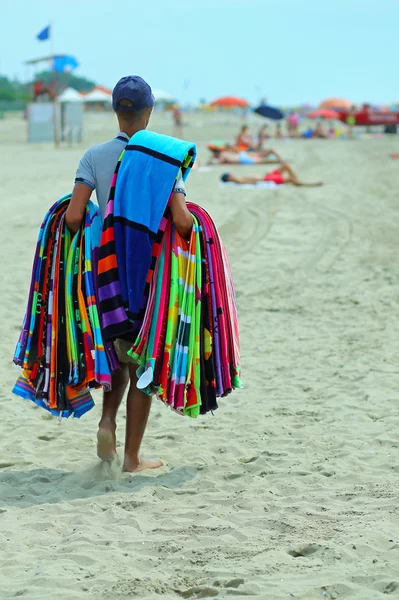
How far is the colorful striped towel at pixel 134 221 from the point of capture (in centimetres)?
384

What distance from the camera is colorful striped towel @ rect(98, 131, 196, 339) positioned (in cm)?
384

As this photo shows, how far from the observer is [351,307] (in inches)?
315

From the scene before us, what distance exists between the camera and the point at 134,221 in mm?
3859

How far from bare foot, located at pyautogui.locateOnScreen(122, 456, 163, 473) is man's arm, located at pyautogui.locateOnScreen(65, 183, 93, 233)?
1.17 meters

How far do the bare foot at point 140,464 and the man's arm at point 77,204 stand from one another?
1.17 meters

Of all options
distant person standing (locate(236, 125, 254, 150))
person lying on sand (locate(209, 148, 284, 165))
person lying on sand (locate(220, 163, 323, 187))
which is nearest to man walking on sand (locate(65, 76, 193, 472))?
person lying on sand (locate(220, 163, 323, 187))

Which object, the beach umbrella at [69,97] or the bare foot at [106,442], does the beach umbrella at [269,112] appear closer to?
the beach umbrella at [69,97]

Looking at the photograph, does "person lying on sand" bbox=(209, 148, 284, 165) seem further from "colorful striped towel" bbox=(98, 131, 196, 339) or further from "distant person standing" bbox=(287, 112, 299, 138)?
"distant person standing" bbox=(287, 112, 299, 138)

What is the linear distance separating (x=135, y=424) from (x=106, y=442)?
6.2 inches

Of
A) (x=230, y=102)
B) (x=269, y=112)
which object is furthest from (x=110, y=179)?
(x=230, y=102)

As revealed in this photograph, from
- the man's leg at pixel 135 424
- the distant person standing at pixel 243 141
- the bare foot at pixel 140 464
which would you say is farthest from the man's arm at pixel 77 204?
the distant person standing at pixel 243 141

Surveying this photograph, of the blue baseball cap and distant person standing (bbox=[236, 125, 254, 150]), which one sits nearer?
the blue baseball cap

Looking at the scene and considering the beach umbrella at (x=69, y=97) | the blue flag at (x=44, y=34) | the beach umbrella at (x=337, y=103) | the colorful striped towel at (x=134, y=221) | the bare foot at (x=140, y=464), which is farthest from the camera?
the beach umbrella at (x=337, y=103)

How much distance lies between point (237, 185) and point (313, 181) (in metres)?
2.25
